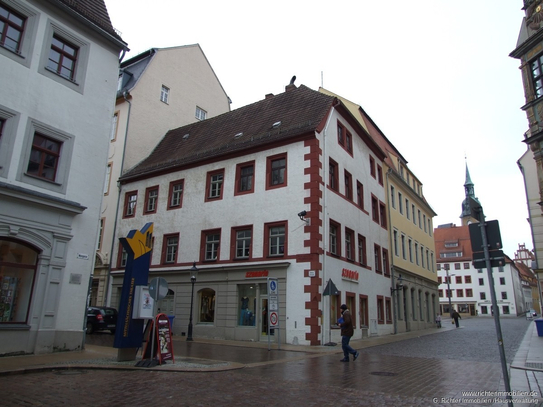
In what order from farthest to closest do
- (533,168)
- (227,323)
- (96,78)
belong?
1. (533,168)
2. (227,323)
3. (96,78)

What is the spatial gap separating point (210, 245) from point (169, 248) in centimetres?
338

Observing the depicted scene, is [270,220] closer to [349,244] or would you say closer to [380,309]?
[349,244]

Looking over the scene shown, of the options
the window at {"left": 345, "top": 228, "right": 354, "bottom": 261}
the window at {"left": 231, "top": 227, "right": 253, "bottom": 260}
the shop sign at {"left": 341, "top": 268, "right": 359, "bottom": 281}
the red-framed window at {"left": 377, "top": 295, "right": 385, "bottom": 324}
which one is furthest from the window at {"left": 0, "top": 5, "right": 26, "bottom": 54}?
the red-framed window at {"left": 377, "top": 295, "right": 385, "bottom": 324}

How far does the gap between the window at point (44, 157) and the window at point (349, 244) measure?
1509cm

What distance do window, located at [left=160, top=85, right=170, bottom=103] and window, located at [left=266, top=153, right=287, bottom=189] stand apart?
1409 centimetres

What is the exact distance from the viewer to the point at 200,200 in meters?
24.3

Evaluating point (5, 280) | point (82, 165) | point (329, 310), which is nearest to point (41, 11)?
point (82, 165)

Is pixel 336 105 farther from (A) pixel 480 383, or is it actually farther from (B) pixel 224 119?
(A) pixel 480 383

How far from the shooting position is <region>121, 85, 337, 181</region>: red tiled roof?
73.6 ft

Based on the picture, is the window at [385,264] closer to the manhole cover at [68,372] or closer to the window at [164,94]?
the window at [164,94]

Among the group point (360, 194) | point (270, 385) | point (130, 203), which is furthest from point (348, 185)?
point (270, 385)

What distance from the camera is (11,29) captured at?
13.5 metres

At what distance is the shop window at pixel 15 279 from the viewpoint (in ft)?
40.4

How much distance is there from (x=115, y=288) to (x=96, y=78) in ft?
49.9
